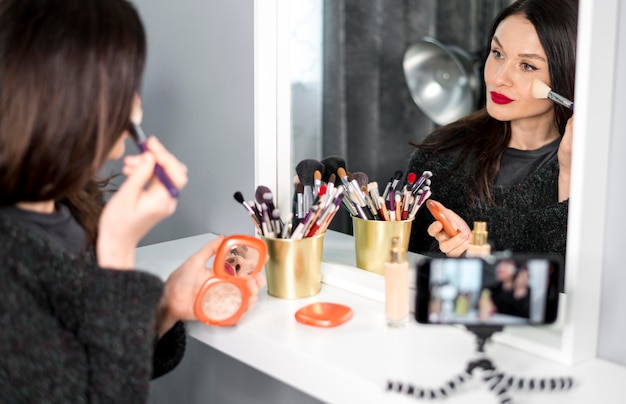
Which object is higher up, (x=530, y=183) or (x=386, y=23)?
(x=386, y=23)

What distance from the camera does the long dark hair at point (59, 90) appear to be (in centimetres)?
60

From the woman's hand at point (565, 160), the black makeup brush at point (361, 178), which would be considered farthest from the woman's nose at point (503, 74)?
the black makeup brush at point (361, 178)

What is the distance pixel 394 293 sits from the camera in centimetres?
74

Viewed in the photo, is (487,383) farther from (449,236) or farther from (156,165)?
(156,165)

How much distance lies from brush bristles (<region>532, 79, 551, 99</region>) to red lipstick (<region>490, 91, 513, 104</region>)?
0.14 feet

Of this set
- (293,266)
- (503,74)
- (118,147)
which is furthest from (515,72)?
(118,147)

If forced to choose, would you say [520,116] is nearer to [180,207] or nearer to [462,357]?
[462,357]

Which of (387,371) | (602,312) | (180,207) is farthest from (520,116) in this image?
(180,207)

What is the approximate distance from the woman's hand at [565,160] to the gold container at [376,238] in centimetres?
19

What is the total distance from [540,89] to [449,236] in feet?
0.66

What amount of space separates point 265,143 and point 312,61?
0.46ft

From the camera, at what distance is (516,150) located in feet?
2.68

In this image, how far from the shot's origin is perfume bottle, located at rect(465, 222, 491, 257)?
28.6 inches

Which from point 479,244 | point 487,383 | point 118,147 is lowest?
point 487,383
